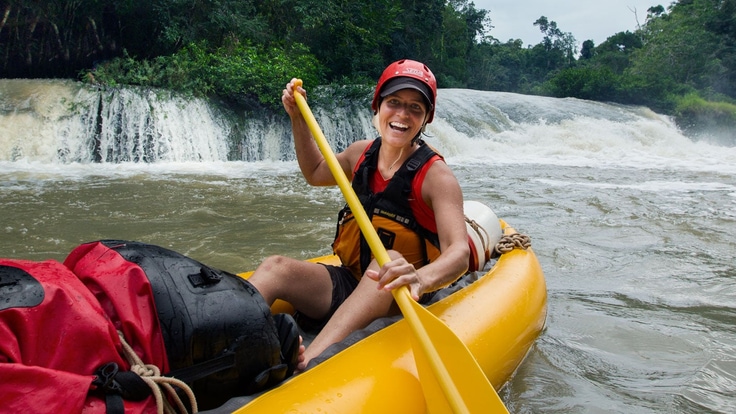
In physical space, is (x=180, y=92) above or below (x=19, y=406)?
above

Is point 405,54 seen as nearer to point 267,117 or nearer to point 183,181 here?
point 267,117

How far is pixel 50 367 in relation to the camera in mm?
1076

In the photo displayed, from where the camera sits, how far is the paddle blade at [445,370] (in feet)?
4.93

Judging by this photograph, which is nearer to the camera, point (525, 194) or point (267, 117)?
point (525, 194)

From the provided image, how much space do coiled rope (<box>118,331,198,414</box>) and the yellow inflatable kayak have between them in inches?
5.3

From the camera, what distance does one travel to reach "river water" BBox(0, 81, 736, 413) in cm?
247

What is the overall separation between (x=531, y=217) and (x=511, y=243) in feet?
9.53

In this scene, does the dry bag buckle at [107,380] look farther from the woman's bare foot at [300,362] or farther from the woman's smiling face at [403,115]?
the woman's smiling face at [403,115]

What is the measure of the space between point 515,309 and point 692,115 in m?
22.4

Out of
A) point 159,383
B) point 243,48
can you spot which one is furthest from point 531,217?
point 243,48

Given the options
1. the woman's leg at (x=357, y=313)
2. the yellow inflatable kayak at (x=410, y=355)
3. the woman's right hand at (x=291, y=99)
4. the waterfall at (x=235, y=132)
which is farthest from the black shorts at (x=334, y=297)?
the waterfall at (x=235, y=132)

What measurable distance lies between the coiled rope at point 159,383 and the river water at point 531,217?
132cm

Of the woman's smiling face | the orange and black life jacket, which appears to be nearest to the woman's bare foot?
the orange and black life jacket

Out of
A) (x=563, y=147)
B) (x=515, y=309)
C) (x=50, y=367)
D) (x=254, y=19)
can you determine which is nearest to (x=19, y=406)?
(x=50, y=367)
